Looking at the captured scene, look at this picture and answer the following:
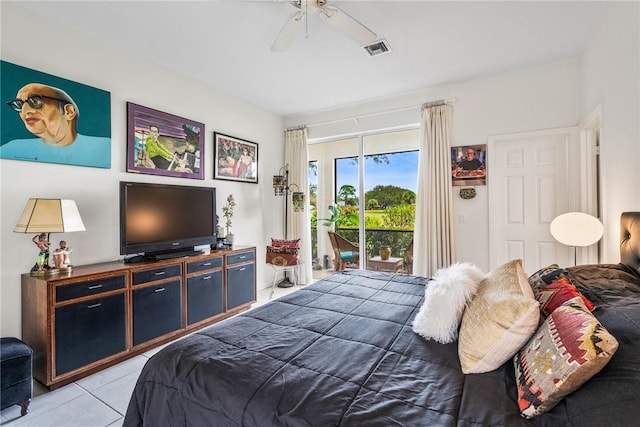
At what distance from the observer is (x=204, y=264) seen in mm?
3227

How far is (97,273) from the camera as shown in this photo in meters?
2.33

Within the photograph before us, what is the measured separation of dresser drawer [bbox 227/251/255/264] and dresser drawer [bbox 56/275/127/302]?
1174 millimetres

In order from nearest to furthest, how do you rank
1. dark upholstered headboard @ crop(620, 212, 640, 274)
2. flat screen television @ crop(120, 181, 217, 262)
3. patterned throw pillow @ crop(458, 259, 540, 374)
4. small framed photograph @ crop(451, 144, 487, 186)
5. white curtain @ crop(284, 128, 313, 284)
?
patterned throw pillow @ crop(458, 259, 540, 374)
dark upholstered headboard @ crop(620, 212, 640, 274)
flat screen television @ crop(120, 181, 217, 262)
small framed photograph @ crop(451, 144, 487, 186)
white curtain @ crop(284, 128, 313, 284)

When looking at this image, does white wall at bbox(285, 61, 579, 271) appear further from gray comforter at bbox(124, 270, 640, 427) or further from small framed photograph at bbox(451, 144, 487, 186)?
gray comforter at bbox(124, 270, 640, 427)

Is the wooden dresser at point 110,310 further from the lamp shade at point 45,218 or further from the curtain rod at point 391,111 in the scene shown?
the curtain rod at point 391,111

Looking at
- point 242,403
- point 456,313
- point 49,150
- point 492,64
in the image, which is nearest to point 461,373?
point 456,313

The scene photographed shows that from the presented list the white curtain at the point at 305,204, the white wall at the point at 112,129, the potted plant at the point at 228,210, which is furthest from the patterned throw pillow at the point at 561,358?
the white curtain at the point at 305,204

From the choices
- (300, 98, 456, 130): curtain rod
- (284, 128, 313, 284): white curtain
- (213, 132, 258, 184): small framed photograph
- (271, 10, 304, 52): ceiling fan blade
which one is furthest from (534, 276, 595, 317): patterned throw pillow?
(284, 128, 313, 284): white curtain

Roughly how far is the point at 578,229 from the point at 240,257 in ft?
11.1

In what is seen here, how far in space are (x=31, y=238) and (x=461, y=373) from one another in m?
3.08

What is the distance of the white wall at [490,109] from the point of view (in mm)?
3312

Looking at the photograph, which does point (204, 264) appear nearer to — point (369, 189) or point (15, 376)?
point (15, 376)

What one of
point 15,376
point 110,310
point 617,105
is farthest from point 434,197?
point 15,376

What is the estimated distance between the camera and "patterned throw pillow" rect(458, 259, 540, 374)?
1.08 m
